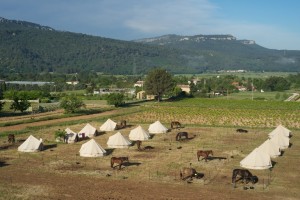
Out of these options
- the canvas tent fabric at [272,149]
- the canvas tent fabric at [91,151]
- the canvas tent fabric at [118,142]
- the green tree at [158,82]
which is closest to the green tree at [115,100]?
the green tree at [158,82]

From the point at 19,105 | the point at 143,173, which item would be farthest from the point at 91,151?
the point at 19,105

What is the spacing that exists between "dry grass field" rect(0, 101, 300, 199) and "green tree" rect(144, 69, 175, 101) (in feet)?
156

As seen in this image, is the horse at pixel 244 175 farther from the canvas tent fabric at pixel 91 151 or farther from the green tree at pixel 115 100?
the green tree at pixel 115 100

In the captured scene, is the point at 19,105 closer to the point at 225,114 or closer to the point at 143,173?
the point at 225,114

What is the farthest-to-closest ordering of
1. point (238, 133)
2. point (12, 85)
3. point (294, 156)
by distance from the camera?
point (12, 85)
point (238, 133)
point (294, 156)

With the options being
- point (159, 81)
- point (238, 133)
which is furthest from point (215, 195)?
point (159, 81)

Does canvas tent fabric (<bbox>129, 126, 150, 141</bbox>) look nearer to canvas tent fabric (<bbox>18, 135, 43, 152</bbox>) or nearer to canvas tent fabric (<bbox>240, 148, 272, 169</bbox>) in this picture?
canvas tent fabric (<bbox>18, 135, 43, 152</bbox>)

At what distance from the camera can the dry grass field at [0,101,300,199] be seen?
2575 cm

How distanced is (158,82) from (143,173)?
6194cm

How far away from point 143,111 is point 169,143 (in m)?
31.5

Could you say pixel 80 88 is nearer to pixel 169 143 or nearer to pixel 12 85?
pixel 12 85

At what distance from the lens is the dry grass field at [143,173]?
25750mm

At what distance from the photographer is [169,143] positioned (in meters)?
42.9

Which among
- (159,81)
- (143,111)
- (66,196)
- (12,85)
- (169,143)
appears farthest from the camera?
(12,85)
